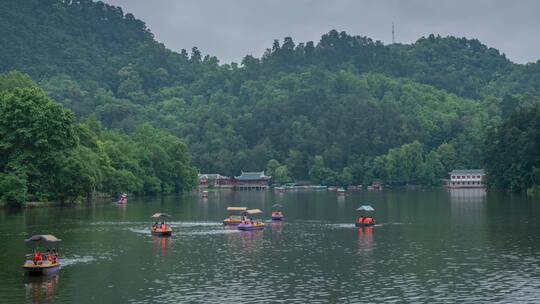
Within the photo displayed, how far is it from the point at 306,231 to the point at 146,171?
10142 centimetres

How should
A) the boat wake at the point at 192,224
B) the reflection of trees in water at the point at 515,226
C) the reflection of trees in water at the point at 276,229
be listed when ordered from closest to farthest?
the reflection of trees in water at the point at 515,226, the reflection of trees in water at the point at 276,229, the boat wake at the point at 192,224

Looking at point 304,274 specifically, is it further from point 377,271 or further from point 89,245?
point 89,245

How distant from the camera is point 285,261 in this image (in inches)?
2667

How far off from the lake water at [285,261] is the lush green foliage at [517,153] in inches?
2416

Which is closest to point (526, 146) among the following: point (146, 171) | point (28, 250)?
point (146, 171)

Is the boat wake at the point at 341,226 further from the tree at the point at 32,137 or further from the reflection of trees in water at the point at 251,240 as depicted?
the tree at the point at 32,137

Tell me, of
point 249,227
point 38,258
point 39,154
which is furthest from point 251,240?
point 39,154

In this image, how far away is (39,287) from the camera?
55.1m

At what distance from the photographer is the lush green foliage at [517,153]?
16812cm

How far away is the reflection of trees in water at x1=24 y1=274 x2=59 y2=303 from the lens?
51219 mm

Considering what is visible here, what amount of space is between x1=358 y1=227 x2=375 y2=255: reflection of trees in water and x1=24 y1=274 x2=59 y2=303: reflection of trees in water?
2870 centimetres

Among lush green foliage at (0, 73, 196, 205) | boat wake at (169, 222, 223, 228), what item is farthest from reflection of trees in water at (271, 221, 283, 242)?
lush green foliage at (0, 73, 196, 205)

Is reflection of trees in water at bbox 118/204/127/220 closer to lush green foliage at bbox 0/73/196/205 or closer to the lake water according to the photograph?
the lake water

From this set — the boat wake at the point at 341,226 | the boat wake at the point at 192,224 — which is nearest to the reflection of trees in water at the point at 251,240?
the boat wake at the point at 192,224
